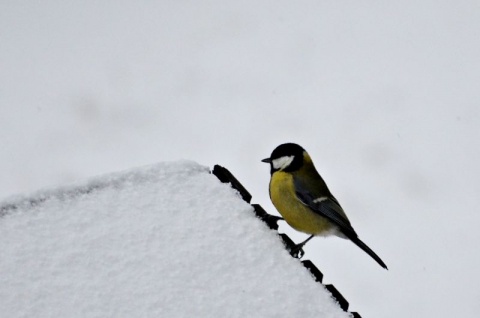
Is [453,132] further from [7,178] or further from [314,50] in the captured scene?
[7,178]

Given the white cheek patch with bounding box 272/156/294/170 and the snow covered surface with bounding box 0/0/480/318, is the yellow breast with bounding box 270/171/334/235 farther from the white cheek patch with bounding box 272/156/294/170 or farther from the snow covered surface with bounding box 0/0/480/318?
the snow covered surface with bounding box 0/0/480/318

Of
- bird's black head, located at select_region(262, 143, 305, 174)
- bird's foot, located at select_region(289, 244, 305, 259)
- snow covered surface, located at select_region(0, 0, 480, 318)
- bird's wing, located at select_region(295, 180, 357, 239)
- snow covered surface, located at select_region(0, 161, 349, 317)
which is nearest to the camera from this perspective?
snow covered surface, located at select_region(0, 161, 349, 317)

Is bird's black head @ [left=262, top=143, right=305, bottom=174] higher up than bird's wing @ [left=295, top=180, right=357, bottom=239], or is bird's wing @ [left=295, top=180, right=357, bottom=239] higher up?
bird's black head @ [left=262, top=143, right=305, bottom=174]

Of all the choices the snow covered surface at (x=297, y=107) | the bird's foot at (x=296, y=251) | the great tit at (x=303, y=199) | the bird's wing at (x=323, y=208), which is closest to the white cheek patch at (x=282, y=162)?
the great tit at (x=303, y=199)

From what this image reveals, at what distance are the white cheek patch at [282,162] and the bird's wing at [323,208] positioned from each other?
150 mm

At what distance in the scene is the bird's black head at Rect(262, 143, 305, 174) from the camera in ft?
15.8

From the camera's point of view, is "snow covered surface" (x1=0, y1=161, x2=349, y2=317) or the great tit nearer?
"snow covered surface" (x1=0, y1=161, x2=349, y2=317)


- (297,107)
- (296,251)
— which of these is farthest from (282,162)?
(297,107)

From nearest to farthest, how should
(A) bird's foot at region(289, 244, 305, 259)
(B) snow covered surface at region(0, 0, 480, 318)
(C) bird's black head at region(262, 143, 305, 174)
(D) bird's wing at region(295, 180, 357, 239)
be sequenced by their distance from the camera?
(A) bird's foot at region(289, 244, 305, 259)
(D) bird's wing at region(295, 180, 357, 239)
(C) bird's black head at region(262, 143, 305, 174)
(B) snow covered surface at region(0, 0, 480, 318)

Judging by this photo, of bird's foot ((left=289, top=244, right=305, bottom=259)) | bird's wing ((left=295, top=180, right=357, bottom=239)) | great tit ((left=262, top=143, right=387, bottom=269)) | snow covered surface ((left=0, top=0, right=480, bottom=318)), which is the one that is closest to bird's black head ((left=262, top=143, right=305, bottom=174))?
great tit ((left=262, top=143, right=387, bottom=269))

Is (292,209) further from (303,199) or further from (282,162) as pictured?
(282,162)

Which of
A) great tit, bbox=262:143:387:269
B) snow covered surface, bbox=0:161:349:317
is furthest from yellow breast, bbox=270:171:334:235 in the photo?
snow covered surface, bbox=0:161:349:317

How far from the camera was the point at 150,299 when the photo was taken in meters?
2.92

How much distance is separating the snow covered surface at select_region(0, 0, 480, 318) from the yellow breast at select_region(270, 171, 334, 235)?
10.7 ft
